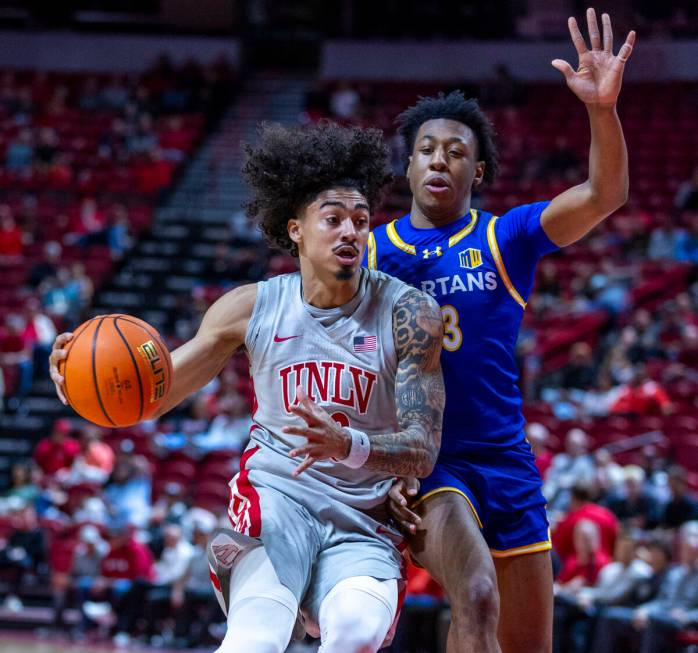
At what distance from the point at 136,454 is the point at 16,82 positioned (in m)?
12.2

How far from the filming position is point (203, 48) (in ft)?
76.0

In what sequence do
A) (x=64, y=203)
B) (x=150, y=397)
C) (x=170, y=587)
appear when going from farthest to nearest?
1. (x=64, y=203)
2. (x=170, y=587)
3. (x=150, y=397)

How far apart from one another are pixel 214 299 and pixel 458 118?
1115 centimetres

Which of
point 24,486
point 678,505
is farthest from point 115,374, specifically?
point 24,486

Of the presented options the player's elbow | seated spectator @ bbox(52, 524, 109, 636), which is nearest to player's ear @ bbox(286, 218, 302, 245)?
the player's elbow

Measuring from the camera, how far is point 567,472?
33.7ft

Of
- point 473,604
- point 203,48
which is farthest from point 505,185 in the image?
point 473,604

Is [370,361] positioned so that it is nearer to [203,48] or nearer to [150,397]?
[150,397]

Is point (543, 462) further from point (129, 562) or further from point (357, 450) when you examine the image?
point (357, 450)

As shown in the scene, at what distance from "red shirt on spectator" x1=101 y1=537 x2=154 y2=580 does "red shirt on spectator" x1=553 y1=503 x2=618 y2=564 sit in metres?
3.76

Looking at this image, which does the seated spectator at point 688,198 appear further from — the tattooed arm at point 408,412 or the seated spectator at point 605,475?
the tattooed arm at point 408,412

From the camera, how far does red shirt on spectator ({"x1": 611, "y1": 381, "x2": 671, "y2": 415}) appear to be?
11703 mm

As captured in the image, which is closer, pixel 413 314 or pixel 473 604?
pixel 473 604

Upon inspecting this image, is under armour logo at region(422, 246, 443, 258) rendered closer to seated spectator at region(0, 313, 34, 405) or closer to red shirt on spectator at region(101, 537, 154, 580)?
red shirt on spectator at region(101, 537, 154, 580)
